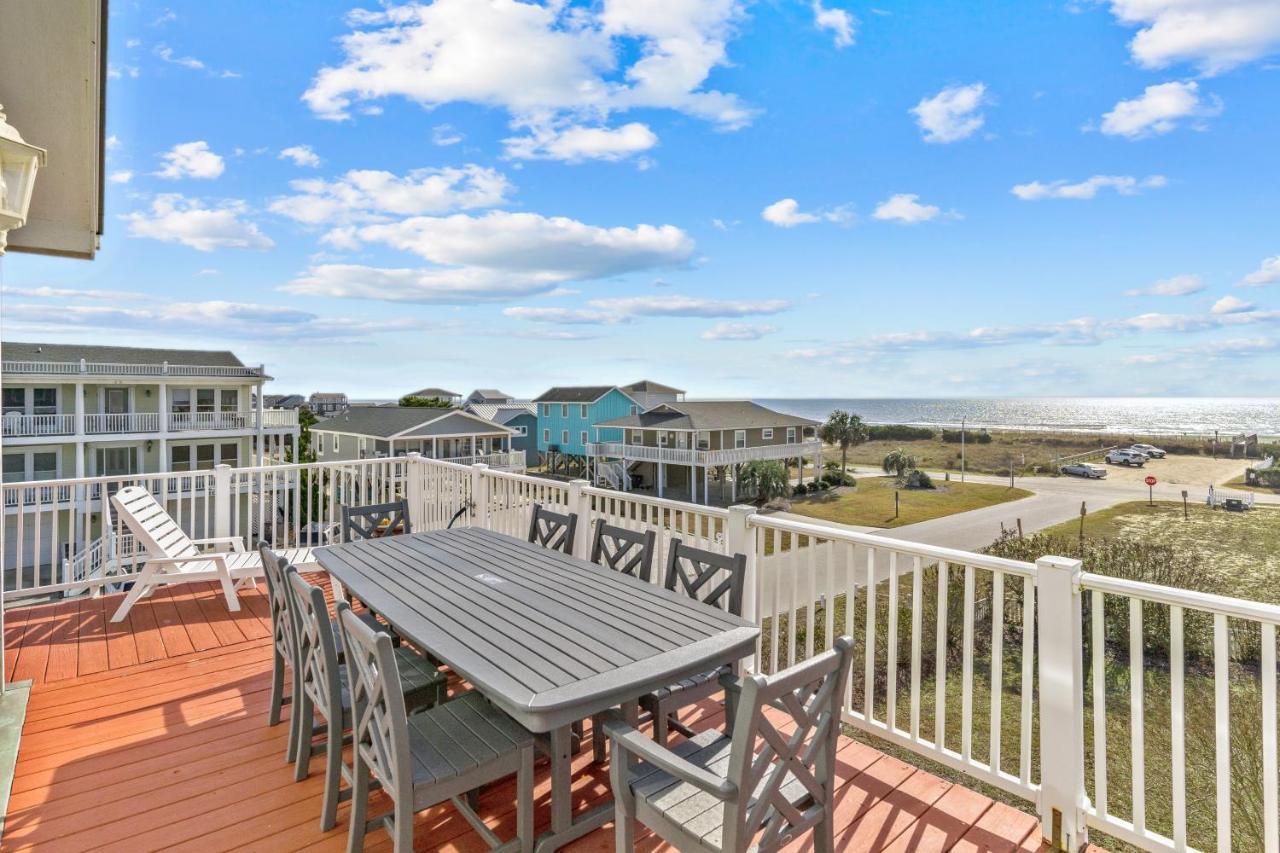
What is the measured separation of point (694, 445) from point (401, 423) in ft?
41.3

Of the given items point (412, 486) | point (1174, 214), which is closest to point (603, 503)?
point (412, 486)

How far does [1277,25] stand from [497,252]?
2370 centimetres

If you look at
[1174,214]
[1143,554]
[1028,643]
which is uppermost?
[1174,214]

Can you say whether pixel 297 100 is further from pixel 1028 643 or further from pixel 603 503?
pixel 1028 643

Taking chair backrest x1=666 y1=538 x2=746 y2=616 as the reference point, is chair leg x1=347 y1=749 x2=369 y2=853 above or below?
below

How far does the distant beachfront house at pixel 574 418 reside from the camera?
32688 mm

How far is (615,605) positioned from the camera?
8.39ft

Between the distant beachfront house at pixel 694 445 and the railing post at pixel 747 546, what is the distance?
78.3ft

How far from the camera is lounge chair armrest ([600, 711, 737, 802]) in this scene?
1.48m

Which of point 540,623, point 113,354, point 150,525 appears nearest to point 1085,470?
point 540,623

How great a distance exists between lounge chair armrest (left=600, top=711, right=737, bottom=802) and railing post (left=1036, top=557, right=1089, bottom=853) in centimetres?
132

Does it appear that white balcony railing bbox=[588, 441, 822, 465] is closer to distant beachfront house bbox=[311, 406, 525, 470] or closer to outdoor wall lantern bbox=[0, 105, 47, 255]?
distant beachfront house bbox=[311, 406, 525, 470]

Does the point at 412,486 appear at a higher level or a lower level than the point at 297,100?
lower

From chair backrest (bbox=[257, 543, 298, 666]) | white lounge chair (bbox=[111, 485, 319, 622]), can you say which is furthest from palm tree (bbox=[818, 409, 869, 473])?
chair backrest (bbox=[257, 543, 298, 666])
